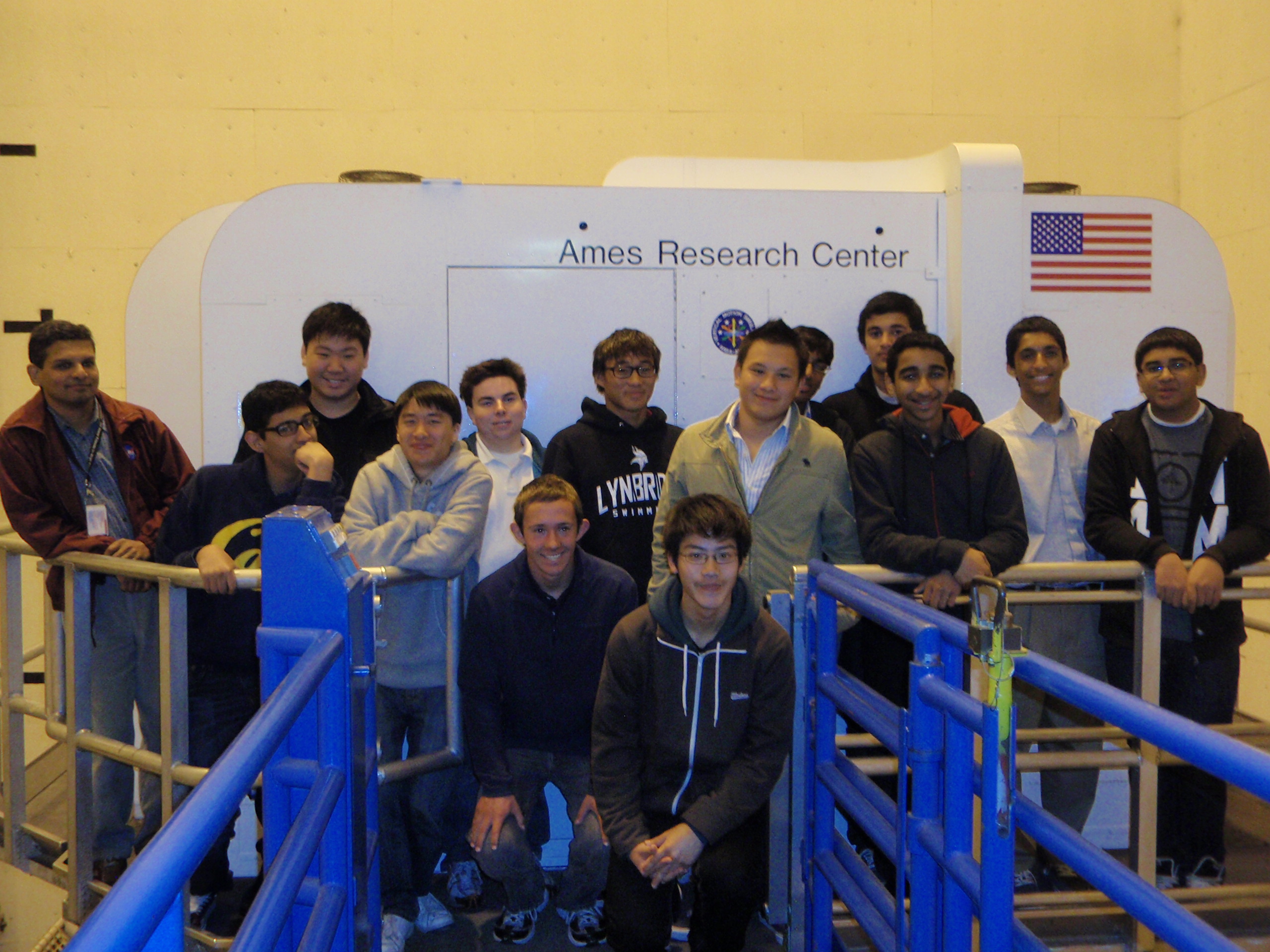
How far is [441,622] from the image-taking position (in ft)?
10.9

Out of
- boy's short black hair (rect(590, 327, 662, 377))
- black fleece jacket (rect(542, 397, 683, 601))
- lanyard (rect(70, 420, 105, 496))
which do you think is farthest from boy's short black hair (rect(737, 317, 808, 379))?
lanyard (rect(70, 420, 105, 496))

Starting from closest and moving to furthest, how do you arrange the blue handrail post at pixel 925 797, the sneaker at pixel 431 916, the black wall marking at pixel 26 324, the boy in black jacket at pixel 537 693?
the blue handrail post at pixel 925 797, the boy in black jacket at pixel 537 693, the sneaker at pixel 431 916, the black wall marking at pixel 26 324

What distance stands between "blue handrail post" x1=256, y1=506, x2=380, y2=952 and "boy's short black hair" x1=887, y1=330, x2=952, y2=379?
198 centimetres

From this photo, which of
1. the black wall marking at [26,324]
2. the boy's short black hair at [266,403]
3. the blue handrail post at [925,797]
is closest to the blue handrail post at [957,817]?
the blue handrail post at [925,797]

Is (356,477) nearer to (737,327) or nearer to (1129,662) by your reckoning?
(737,327)

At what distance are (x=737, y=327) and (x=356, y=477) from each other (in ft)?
5.71

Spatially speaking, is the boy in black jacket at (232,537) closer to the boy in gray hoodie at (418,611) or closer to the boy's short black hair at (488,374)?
the boy in gray hoodie at (418,611)

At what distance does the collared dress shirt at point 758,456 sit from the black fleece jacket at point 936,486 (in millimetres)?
244

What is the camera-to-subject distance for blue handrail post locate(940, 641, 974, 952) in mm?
1882

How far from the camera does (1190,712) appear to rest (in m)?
3.31

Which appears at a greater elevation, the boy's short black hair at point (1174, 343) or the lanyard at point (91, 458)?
the boy's short black hair at point (1174, 343)

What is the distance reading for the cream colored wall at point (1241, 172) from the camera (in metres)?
6.38

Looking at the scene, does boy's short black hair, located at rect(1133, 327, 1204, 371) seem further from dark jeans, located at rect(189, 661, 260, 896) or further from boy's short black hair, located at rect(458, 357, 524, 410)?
dark jeans, located at rect(189, 661, 260, 896)

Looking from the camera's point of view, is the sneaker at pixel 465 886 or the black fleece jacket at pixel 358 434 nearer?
the sneaker at pixel 465 886
